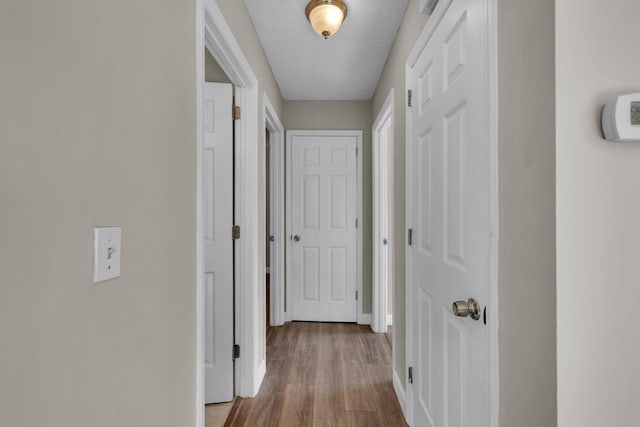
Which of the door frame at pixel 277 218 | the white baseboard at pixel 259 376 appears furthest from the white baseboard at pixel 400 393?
the door frame at pixel 277 218

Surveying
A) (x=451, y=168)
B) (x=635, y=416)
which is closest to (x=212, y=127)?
(x=451, y=168)

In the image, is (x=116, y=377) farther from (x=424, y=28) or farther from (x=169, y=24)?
(x=424, y=28)

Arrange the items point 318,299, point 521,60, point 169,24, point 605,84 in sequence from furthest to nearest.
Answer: point 318,299, point 169,24, point 521,60, point 605,84

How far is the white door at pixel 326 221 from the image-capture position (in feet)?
12.2

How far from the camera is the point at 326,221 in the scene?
3.73 meters

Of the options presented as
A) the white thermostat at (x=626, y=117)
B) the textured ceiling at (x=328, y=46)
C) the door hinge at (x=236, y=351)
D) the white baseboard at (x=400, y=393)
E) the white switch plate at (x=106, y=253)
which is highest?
the textured ceiling at (x=328, y=46)

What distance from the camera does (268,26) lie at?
2.26 metres

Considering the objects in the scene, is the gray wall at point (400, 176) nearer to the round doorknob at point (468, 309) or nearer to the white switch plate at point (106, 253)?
the round doorknob at point (468, 309)

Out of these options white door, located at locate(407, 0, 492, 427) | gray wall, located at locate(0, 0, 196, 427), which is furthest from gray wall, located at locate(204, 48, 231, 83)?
white door, located at locate(407, 0, 492, 427)

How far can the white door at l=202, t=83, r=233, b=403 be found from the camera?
215 cm

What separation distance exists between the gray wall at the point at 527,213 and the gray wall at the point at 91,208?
96 cm

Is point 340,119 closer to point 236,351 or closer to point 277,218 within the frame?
point 277,218

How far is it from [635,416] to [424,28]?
1591mm

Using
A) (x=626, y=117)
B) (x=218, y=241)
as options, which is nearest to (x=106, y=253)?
(x=626, y=117)
